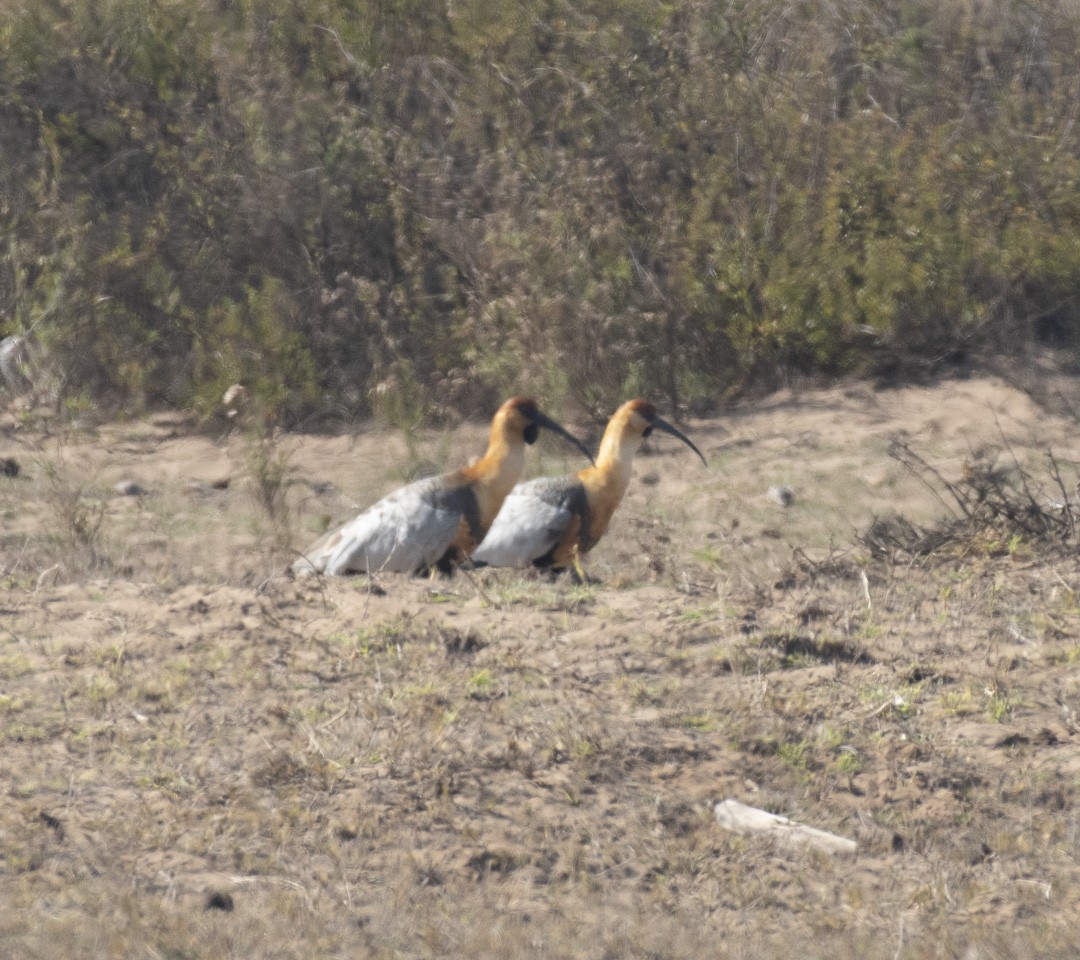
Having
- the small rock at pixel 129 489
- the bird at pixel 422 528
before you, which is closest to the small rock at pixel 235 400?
the small rock at pixel 129 489

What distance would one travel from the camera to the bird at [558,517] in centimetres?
729

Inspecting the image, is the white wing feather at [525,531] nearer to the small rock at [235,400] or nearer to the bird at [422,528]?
the bird at [422,528]

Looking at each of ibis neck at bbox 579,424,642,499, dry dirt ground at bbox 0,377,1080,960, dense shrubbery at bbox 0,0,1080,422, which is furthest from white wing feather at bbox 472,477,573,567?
dense shrubbery at bbox 0,0,1080,422

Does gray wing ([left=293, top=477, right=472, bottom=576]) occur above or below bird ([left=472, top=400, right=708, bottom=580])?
above

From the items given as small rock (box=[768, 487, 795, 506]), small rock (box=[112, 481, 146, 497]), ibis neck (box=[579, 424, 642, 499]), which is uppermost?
ibis neck (box=[579, 424, 642, 499])

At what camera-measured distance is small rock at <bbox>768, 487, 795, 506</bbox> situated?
907 centimetres

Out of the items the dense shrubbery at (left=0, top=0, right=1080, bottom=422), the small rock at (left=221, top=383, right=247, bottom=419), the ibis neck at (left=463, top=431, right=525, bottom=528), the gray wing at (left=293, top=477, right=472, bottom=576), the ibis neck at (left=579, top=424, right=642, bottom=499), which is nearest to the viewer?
the gray wing at (left=293, top=477, right=472, bottom=576)

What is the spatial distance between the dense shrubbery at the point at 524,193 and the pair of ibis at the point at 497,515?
271 cm

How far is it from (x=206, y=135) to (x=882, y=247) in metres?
4.82

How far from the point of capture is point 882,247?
33.7ft

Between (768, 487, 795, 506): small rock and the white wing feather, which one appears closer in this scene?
the white wing feather

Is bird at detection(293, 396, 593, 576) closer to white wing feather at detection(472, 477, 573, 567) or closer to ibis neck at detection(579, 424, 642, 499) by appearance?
white wing feather at detection(472, 477, 573, 567)

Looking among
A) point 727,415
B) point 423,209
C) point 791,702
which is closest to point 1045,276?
point 727,415

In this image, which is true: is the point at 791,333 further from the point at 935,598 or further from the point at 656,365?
the point at 935,598
